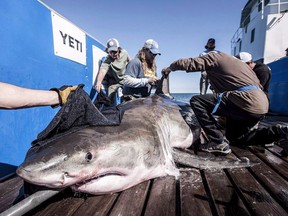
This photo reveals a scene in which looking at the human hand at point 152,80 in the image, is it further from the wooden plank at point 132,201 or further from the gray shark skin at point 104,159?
the wooden plank at point 132,201

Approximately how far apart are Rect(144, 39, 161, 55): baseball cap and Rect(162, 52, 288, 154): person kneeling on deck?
1104 mm

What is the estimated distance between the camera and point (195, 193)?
1923 mm

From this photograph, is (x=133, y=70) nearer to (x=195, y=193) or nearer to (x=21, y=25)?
(x=21, y=25)

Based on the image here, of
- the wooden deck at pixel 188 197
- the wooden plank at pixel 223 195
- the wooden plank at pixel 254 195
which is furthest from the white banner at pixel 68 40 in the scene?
the wooden plank at pixel 254 195

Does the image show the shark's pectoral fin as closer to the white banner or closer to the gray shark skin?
the gray shark skin

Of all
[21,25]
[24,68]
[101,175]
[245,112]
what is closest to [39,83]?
[24,68]

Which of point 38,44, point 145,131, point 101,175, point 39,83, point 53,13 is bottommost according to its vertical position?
point 101,175

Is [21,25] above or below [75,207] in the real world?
above

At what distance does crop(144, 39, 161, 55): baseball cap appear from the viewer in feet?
14.6

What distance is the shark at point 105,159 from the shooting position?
1.46 metres

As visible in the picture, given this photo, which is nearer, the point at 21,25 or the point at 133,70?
the point at 21,25

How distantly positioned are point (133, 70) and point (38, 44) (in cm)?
174

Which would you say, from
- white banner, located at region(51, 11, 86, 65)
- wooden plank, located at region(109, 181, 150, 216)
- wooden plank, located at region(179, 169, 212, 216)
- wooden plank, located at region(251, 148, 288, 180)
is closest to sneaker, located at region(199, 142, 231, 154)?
wooden plank, located at region(251, 148, 288, 180)

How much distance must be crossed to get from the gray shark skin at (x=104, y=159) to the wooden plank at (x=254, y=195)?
1.92 feet
